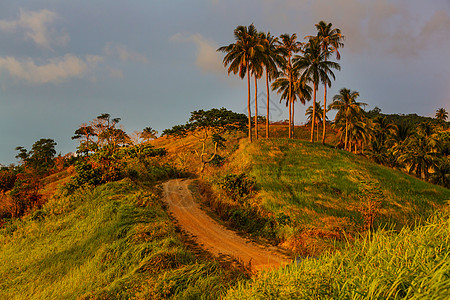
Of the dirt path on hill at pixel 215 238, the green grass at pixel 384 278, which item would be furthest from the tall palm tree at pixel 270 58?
the green grass at pixel 384 278

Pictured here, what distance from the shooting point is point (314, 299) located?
14.1 feet

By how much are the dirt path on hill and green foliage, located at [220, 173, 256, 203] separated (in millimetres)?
3553

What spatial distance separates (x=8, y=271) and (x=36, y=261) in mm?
1201

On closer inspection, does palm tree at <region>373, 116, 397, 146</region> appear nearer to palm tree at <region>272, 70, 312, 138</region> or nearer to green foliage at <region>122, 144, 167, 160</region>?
palm tree at <region>272, 70, 312, 138</region>

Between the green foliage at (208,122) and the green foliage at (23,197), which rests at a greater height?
the green foliage at (208,122)

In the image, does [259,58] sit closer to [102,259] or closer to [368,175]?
[368,175]

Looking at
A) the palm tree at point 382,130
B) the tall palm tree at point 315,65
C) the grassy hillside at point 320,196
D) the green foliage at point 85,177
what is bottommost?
the grassy hillside at point 320,196

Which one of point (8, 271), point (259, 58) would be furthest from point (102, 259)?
point (259, 58)

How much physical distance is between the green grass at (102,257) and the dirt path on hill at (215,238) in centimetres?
329

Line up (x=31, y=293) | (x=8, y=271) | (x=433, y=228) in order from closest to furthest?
1. (x=433, y=228)
2. (x=31, y=293)
3. (x=8, y=271)

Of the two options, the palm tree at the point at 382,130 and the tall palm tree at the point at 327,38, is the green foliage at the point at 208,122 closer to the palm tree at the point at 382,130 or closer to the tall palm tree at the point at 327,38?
the tall palm tree at the point at 327,38

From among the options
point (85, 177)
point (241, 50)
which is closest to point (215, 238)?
point (85, 177)

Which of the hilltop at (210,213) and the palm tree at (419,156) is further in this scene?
the palm tree at (419,156)

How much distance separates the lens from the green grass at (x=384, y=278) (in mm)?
3436
